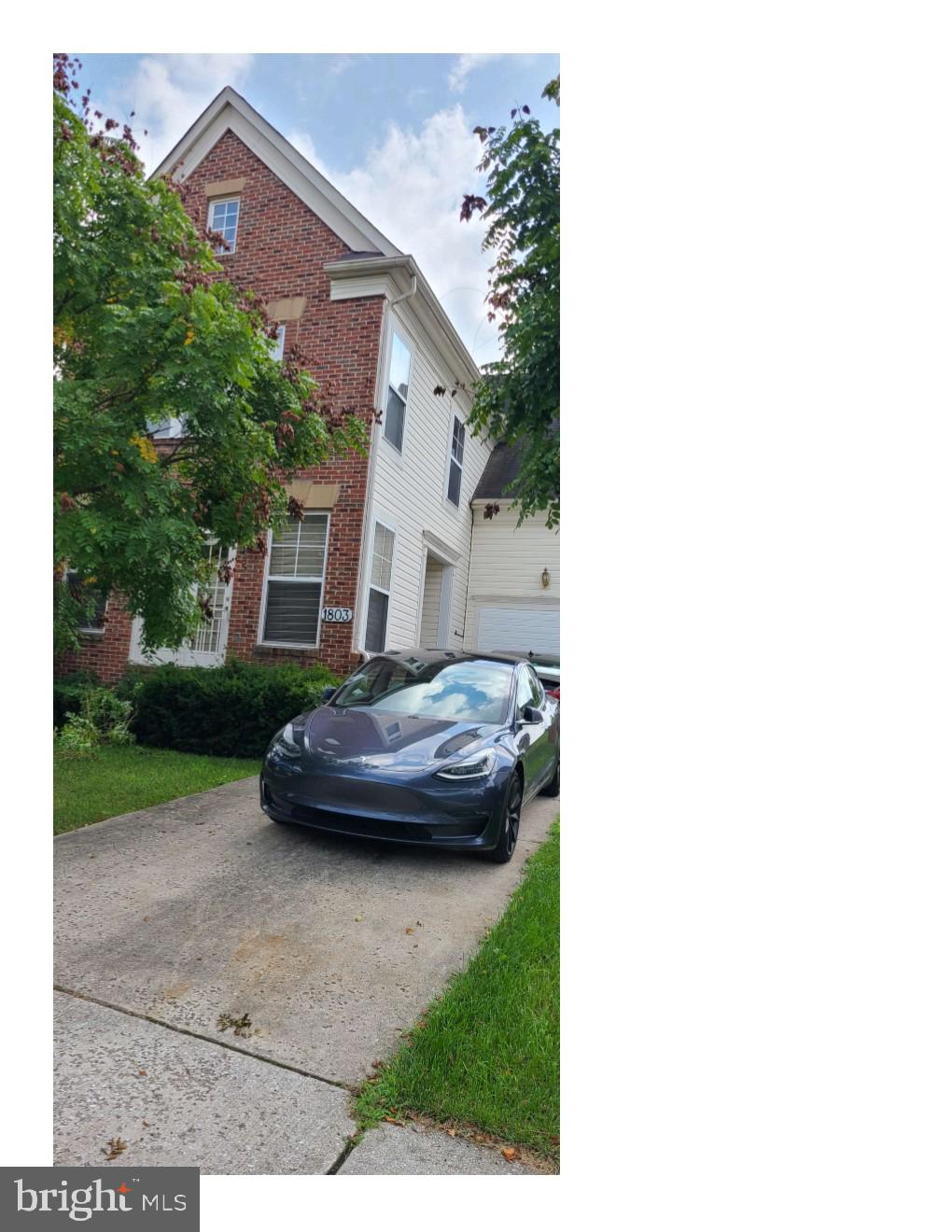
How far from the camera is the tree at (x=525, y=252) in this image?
5.73ft

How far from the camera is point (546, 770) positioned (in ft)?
10.6

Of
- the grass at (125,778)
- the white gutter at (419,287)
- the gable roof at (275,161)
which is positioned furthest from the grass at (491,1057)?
the gable roof at (275,161)

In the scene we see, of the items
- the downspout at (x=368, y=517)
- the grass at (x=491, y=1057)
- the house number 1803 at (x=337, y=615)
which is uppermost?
the downspout at (x=368, y=517)

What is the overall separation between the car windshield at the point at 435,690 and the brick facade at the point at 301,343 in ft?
0.87

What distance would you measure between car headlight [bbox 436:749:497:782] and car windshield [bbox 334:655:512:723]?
0.22 meters

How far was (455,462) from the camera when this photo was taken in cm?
356

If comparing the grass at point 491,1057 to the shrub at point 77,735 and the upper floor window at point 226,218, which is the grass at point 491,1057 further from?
the upper floor window at point 226,218

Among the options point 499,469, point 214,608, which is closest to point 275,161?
point 499,469

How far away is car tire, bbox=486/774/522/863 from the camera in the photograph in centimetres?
293

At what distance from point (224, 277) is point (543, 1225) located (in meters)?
3.12
